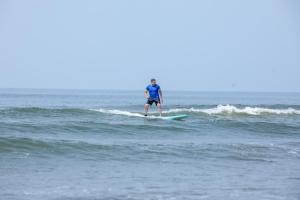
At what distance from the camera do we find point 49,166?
11742 millimetres

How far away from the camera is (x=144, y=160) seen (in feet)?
42.8

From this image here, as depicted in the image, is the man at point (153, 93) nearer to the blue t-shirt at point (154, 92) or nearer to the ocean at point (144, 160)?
the blue t-shirt at point (154, 92)

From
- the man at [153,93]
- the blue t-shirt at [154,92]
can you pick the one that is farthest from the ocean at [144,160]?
the blue t-shirt at [154,92]

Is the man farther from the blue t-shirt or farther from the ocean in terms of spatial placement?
Answer: the ocean

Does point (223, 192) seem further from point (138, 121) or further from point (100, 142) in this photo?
point (138, 121)

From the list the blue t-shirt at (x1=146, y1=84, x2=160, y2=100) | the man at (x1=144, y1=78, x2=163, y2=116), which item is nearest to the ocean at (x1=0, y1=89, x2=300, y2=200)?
the man at (x1=144, y1=78, x2=163, y2=116)

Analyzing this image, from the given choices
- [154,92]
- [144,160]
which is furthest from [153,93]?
[144,160]

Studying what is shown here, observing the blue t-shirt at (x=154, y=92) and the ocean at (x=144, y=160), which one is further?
the blue t-shirt at (x=154, y=92)

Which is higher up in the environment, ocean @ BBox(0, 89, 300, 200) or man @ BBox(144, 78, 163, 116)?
man @ BBox(144, 78, 163, 116)

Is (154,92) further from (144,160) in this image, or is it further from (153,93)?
(144,160)

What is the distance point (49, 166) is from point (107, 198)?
10.3 ft

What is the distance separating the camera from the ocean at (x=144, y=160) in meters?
9.51

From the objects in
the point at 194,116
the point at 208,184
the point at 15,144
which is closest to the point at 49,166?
the point at 15,144

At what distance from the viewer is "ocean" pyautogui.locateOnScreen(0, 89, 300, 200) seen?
31.2 feet
